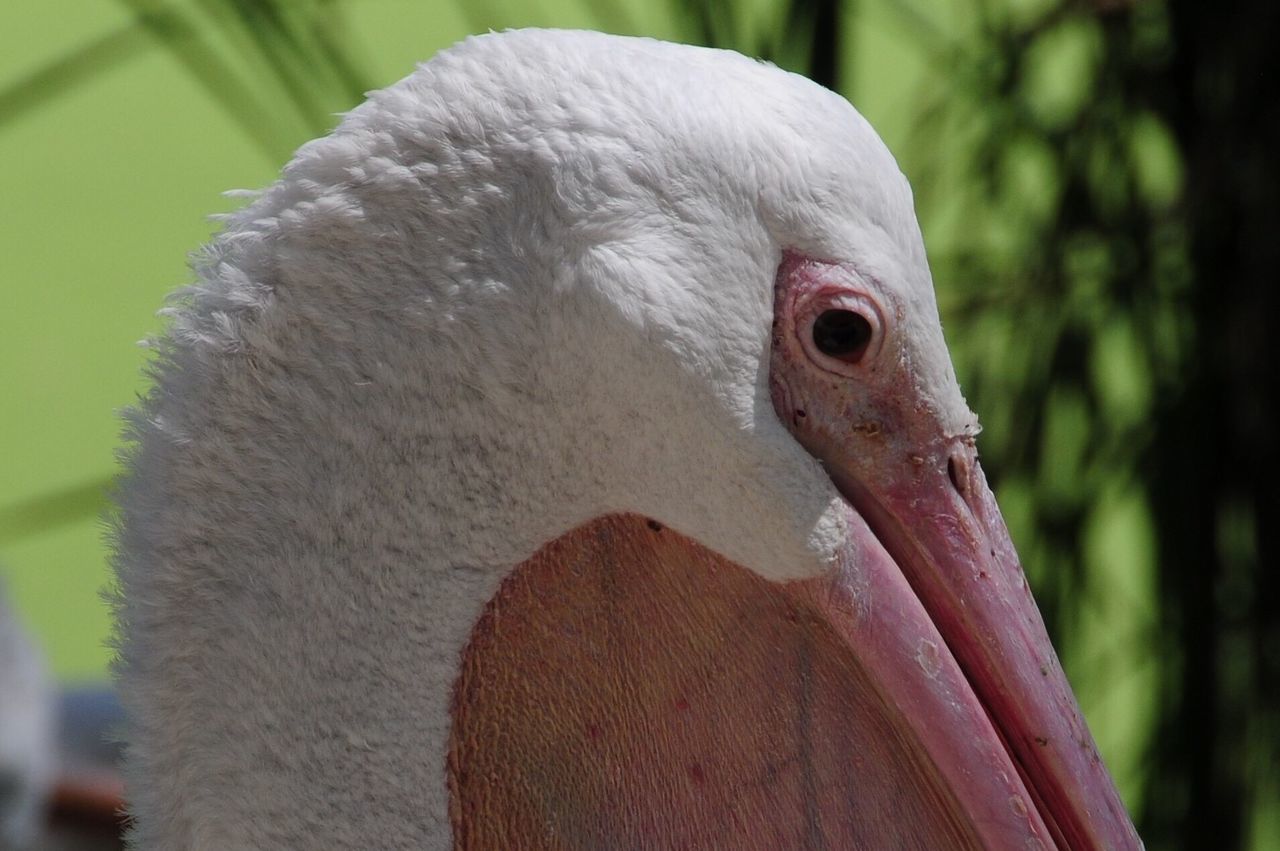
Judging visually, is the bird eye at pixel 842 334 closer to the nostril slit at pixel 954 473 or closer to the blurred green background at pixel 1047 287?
the nostril slit at pixel 954 473

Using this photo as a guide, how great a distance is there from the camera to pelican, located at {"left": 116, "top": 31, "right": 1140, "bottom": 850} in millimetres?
876

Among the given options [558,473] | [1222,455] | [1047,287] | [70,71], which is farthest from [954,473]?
[70,71]

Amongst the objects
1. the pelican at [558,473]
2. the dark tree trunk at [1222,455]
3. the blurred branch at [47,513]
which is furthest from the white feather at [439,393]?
the dark tree trunk at [1222,455]

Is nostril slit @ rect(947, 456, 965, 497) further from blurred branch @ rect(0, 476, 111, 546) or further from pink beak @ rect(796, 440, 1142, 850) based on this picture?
blurred branch @ rect(0, 476, 111, 546)

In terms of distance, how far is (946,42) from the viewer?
8.75ft

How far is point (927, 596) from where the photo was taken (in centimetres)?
92

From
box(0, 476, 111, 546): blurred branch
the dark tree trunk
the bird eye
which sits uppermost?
the bird eye

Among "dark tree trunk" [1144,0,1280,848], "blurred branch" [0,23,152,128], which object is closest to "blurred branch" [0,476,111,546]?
"blurred branch" [0,23,152,128]

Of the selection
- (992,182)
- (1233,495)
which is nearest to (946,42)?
(992,182)

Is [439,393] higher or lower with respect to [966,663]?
higher

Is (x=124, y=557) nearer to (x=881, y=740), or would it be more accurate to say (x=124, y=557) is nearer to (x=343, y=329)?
(x=343, y=329)

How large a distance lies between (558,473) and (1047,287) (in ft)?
6.03

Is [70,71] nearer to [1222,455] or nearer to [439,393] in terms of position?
[439,393]

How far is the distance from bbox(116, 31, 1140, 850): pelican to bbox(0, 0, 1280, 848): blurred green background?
1.66m
